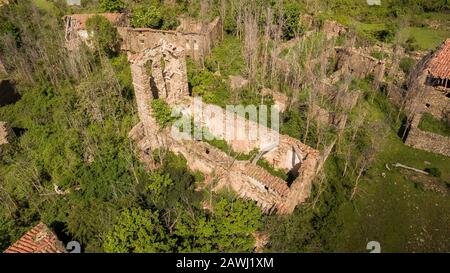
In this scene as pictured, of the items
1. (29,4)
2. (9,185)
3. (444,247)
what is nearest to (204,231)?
(444,247)

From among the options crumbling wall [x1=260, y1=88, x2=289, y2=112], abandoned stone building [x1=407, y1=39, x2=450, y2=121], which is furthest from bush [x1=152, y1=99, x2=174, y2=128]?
abandoned stone building [x1=407, y1=39, x2=450, y2=121]

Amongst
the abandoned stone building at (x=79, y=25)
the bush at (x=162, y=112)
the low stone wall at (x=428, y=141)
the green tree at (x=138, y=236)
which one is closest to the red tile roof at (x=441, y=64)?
the low stone wall at (x=428, y=141)

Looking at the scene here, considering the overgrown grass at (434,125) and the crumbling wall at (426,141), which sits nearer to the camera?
the crumbling wall at (426,141)

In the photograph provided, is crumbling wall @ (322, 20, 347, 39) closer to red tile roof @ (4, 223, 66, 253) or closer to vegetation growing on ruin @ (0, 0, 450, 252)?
vegetation growing on ruin @ (0, 0, 450, 252)

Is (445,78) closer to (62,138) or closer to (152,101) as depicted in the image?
(152,101)

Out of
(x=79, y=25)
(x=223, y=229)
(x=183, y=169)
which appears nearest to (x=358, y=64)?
(x=183, y=169)

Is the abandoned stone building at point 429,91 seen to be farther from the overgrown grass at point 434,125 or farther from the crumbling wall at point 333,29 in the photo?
the crumbling wall at point 333,29
